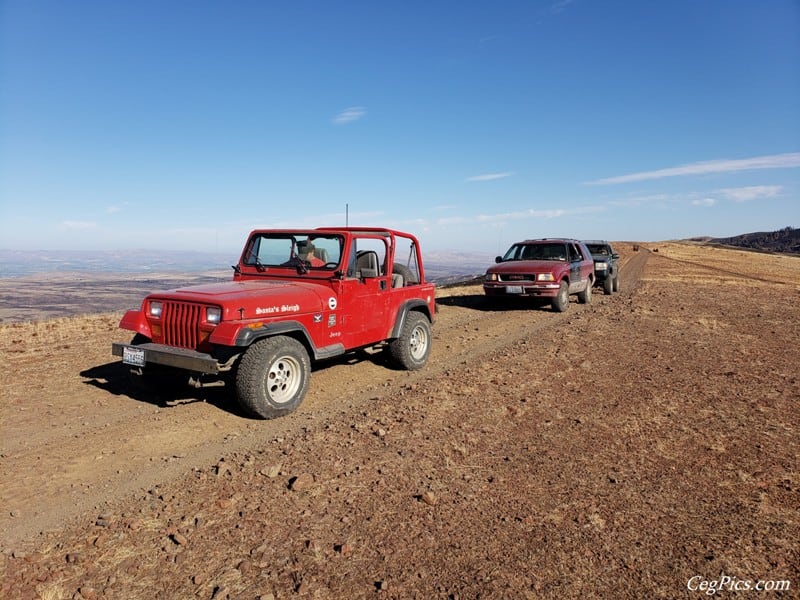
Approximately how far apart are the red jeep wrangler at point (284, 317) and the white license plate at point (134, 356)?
16 millimetres

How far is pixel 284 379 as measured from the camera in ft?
17.7

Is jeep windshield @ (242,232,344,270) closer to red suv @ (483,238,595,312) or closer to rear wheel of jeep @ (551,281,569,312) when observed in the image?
red suv @ (483,238,595,312)

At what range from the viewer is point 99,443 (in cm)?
459

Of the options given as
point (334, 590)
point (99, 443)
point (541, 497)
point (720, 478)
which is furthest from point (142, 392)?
point (720, 478)

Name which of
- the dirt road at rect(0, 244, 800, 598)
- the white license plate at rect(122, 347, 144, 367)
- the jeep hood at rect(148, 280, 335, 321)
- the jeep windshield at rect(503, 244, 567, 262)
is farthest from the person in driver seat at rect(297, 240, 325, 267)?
the jeep windshield at rect(503, 244, 567, 262)

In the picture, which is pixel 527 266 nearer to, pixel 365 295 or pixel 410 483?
pixel 365 295

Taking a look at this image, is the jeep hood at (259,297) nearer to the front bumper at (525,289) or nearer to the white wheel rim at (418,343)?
the white wheel rim at (418,343)

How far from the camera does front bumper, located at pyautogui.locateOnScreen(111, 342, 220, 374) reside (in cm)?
475

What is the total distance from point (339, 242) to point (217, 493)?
3498mm

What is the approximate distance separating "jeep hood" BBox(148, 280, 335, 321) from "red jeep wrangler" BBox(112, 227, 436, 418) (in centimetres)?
1

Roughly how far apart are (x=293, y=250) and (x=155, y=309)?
6.20 ft

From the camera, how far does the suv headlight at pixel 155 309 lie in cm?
543

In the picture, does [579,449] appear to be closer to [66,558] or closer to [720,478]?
[720,478]
